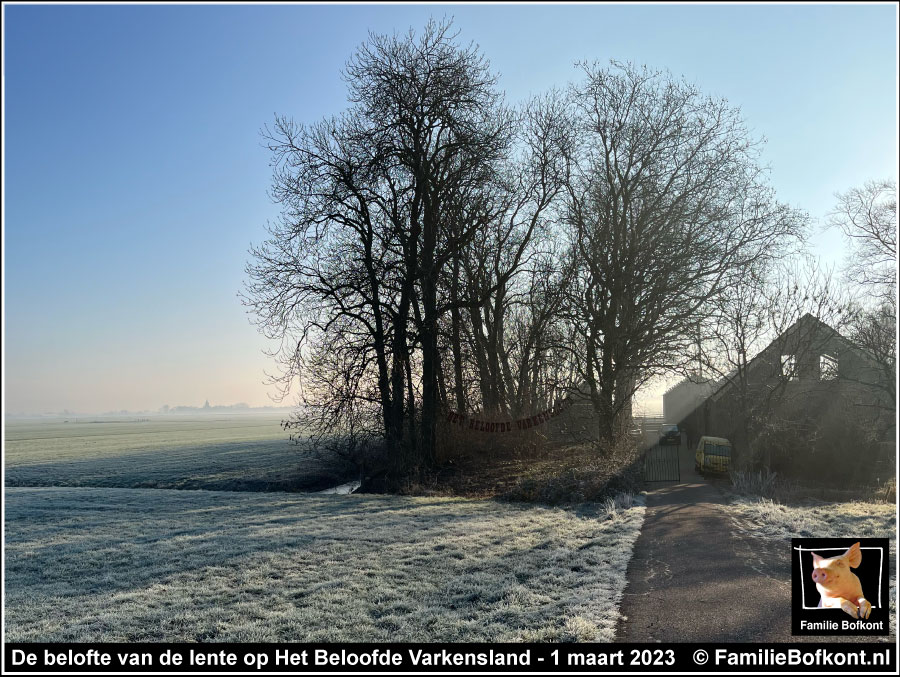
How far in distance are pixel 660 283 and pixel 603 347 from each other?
8.50 ft

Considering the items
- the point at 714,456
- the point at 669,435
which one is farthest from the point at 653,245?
the point at 669,435

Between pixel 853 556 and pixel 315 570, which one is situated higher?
pixel 853 556

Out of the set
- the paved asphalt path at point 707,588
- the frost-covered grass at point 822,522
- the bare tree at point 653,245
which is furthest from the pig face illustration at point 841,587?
the bare tree at point 653,245

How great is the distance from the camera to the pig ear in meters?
3.92

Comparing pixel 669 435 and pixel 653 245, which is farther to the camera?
pixel 669 435

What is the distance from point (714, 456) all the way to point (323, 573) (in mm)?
19922

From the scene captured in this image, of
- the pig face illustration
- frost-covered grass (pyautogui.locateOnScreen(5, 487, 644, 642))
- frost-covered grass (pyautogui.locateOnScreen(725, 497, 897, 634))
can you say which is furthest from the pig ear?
frost-covered grass (pyautogui.locateOnScreen(5, 487, 644, 642))

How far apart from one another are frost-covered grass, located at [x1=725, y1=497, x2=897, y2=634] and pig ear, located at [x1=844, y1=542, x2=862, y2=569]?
72cm

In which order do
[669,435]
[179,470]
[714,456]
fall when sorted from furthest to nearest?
[669,435] → [179,470] → [714,456]

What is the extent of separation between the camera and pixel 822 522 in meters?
7.12

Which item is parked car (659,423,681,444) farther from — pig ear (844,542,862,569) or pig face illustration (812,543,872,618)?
pig face illustration (812,543,872,618)
